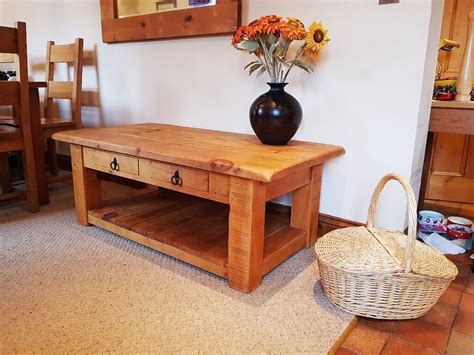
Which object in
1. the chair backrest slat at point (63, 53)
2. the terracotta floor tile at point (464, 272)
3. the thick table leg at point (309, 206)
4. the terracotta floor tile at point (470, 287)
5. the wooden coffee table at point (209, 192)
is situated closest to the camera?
the wooden coffee table at point (209, 192)

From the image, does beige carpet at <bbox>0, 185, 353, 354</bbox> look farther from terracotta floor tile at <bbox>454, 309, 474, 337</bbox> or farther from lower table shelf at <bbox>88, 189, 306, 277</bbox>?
terracotta floor tile at <bbox>454, 309, 474, 337</bbox>

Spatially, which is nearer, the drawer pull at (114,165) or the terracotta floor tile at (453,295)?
the terracotta floor tile at (453,295)

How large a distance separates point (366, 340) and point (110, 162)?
1.28 m

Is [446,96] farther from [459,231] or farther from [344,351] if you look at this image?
[344,351]

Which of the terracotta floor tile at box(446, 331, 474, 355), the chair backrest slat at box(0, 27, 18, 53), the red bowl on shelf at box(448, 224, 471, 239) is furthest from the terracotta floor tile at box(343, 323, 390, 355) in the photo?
the chair backrest slat at box(0, 27, 18, 53)

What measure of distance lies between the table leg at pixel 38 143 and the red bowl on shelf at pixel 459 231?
2312mm

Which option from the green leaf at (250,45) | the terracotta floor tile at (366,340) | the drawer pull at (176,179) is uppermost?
the green leaf at (250,45)

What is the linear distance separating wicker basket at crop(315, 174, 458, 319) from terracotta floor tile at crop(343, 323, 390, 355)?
56 millimetres

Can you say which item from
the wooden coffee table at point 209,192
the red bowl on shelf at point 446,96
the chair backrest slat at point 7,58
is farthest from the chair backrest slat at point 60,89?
the red bowl on shelf at point 446,96

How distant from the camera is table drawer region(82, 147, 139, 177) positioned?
1.65 meters

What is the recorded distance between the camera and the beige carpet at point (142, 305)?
1.13 meters

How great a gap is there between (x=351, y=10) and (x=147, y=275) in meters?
1.44

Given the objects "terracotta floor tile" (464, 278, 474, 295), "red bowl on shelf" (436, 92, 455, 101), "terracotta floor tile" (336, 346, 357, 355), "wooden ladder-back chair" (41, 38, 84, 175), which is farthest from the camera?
"wooden ladder-back chair" (41, 38, 84, 175)

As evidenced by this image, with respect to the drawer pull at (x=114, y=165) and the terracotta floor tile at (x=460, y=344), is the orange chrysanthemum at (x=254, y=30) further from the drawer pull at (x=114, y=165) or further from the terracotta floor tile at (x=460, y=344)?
the terracotta floor tile at (x=460, y=344)
